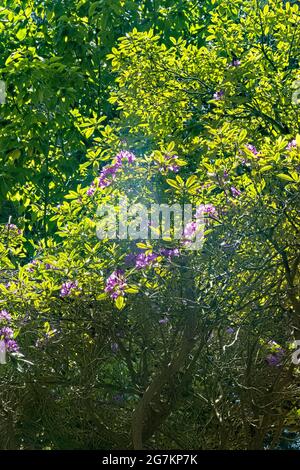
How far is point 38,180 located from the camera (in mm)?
6680

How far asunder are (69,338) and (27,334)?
0.29 meters

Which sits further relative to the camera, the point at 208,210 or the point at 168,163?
the point at 168,163

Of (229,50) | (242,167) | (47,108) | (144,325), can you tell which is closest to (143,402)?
(144,325)

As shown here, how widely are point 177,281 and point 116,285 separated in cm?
32

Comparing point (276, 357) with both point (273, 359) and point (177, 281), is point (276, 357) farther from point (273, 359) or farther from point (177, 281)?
point (177, 281)

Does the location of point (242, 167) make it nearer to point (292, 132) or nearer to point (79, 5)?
point (292, 132)

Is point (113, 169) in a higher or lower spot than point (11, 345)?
higher

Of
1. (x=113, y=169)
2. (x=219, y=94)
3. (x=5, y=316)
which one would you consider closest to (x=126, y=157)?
(x=113, y=169)

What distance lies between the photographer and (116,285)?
3529 millimetres

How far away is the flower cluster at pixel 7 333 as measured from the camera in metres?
4.01

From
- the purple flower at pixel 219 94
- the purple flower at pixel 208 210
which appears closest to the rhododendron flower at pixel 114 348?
the purple flower at pixel 208 210

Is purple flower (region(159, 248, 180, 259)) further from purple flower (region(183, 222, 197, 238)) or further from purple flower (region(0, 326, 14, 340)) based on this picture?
purple flower (region(0, 326, 14, 340))

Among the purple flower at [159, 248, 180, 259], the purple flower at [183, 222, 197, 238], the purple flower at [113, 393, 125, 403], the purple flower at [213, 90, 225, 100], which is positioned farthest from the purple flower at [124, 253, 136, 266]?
the purple flower at [213, 90, 225, 100]

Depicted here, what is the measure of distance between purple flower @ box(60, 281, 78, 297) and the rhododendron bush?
0.07 ft
